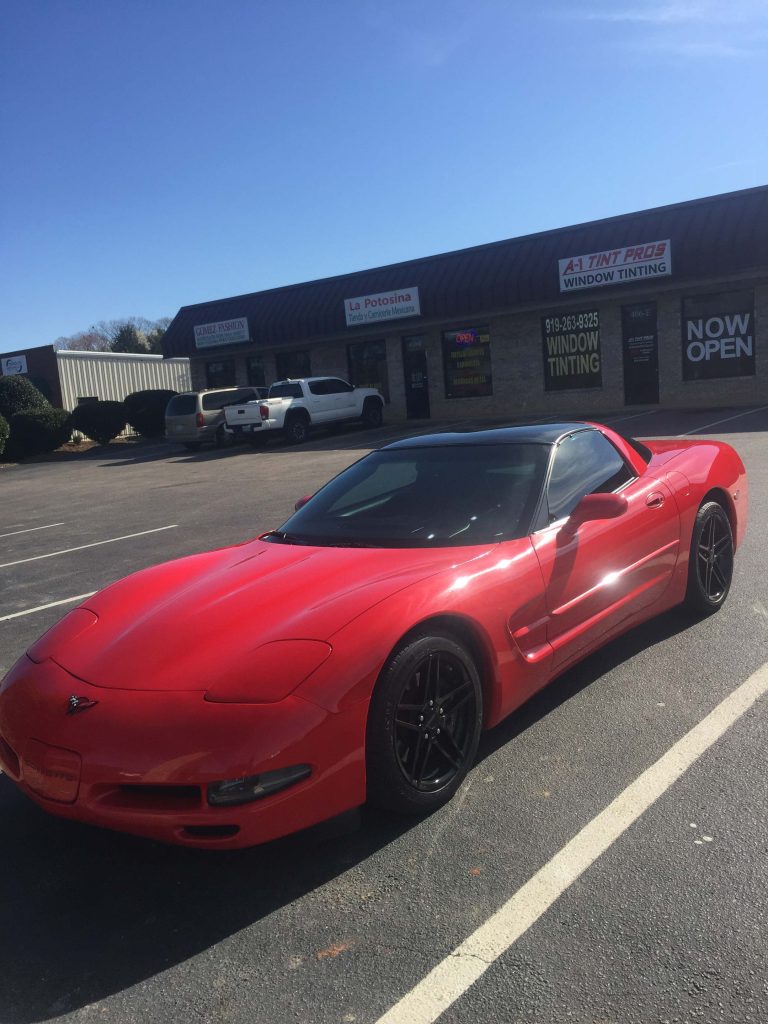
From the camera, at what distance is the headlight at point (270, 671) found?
2.82 m

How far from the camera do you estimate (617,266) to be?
22.5 meters

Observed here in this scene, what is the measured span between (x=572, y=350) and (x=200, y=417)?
35.6ft

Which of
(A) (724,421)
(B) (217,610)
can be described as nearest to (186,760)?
(B) (217,610)

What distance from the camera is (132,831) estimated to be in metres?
2.75

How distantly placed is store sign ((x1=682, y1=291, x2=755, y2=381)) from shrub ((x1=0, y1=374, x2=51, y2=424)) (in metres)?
21.4

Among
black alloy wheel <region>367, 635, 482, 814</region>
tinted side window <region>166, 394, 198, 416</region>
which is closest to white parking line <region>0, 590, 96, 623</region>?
black alloy wheel <region>367, 635, 482, 814</region>

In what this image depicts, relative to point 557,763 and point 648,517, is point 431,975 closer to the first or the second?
point 557,763

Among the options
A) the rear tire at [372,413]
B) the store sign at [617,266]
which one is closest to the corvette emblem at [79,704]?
the store sign at [617,266]

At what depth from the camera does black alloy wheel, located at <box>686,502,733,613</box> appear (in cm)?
509

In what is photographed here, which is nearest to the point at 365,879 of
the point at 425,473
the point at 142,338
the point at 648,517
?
the point at 425,473

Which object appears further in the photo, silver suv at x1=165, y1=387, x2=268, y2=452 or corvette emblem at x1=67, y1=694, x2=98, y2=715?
silver suv at x1=165, y1=387, x2=268, y2=452

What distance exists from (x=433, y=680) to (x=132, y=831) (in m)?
1.16

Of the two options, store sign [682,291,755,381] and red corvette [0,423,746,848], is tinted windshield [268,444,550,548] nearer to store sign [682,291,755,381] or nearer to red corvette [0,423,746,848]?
red corvette [0,423,746,848]

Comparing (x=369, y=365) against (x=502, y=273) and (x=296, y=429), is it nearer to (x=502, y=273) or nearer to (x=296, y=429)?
(x=296, y=429)
